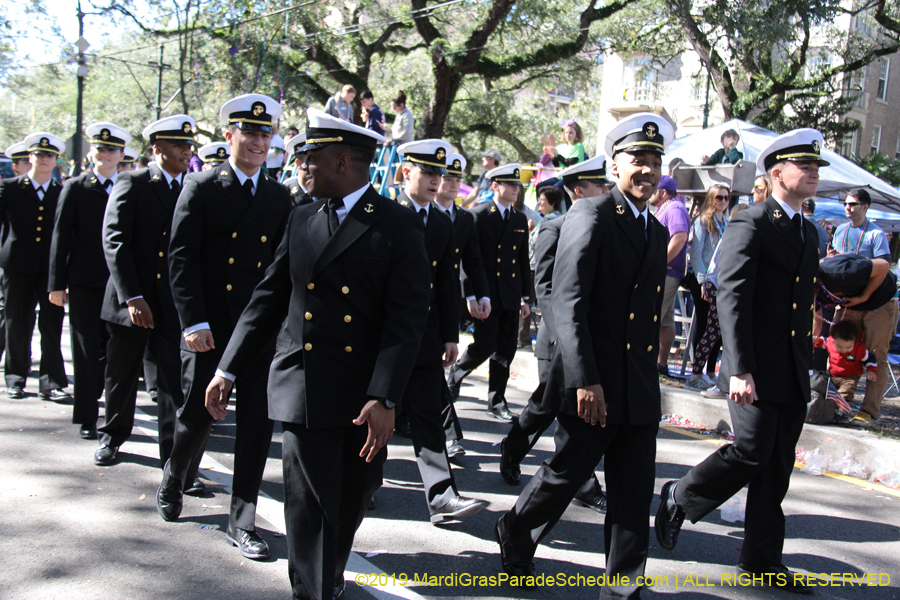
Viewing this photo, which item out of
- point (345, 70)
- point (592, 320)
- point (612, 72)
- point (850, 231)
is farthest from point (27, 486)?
point (612, 72)

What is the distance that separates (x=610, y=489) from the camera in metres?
3.55

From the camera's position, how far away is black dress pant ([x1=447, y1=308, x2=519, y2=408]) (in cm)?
684

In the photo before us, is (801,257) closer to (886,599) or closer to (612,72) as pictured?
(886,599)

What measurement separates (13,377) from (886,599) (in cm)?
716

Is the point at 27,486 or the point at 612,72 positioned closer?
the point at 27,486

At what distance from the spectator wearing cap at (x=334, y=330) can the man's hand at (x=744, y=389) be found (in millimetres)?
1814

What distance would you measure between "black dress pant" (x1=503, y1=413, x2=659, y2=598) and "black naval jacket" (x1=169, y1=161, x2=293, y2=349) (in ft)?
6.28

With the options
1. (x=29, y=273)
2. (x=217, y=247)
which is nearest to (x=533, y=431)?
(x=217, y=247)

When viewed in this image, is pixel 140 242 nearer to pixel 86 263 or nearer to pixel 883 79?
pixel 86 263

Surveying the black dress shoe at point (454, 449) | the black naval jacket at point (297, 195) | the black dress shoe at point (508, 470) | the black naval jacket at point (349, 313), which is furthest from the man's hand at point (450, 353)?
the black naval jacket at point (349, 313)

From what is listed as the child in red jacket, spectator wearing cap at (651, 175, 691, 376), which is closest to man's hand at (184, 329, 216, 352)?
spectator wearing cap at (651, 175, 691, 376)

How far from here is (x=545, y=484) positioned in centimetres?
362

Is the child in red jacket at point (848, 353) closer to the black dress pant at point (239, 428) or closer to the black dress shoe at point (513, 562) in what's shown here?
the black dress shoe at point (513, 562)

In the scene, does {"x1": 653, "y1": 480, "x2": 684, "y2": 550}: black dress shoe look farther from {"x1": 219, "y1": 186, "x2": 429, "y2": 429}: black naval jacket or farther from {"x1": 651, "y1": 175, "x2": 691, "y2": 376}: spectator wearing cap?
{"x1": 651, "y1": 175, "x2": 691, "y2": 376}: spectator wearing cap
